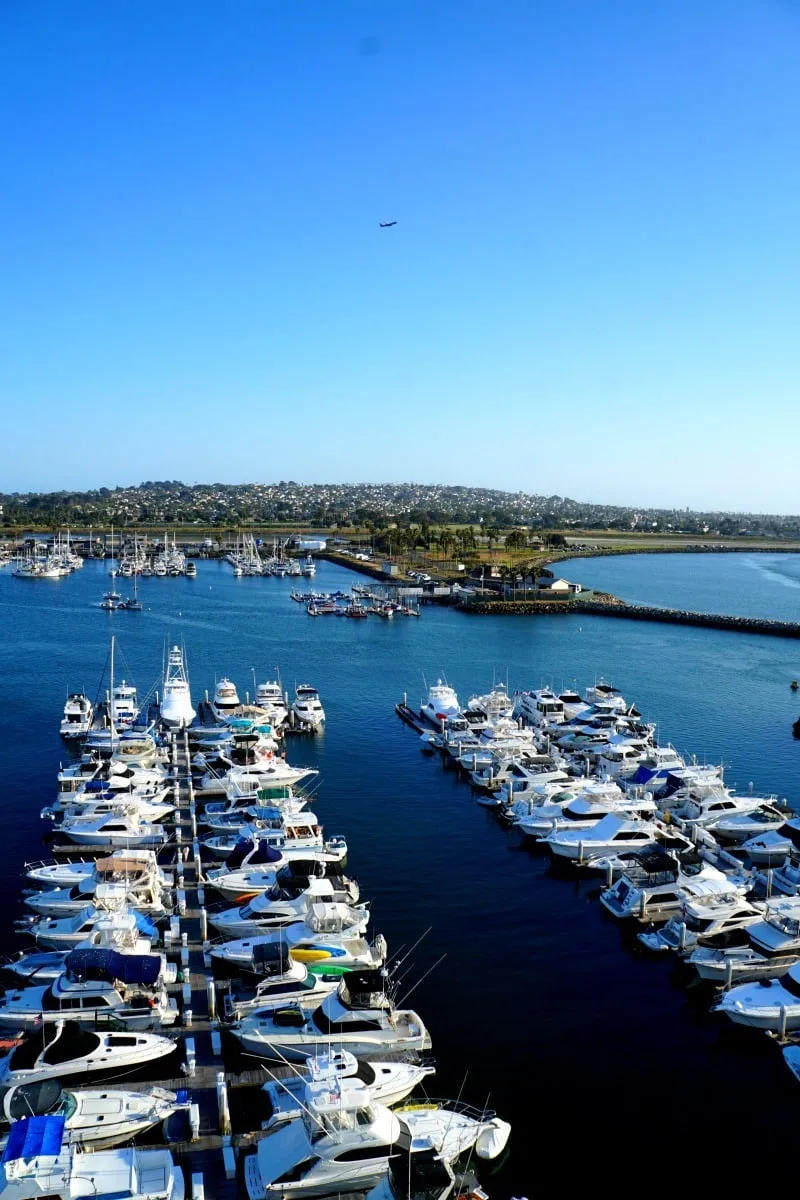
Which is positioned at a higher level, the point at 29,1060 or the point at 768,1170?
the point at 29,1060

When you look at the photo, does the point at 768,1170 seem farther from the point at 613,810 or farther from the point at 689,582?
the point at 689,582

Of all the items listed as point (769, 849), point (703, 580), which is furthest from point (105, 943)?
point (703, 580)

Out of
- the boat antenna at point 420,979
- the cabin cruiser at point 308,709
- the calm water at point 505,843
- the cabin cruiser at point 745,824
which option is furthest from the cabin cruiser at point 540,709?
the boat antenna at point 420,979

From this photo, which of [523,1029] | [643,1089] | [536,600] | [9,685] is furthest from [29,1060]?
[536,600]

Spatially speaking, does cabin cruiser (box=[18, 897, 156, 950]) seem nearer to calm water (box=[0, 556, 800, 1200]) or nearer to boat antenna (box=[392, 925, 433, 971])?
calm water (box=[0, 556, 800, 1200])

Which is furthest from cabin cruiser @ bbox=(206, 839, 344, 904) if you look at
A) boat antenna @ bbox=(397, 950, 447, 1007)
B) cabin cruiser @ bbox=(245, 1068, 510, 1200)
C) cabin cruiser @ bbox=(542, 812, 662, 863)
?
cabin cruiser @ bbox=(245, 1068, 510, 1200)

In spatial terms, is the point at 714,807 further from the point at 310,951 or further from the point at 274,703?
the point at 274,703

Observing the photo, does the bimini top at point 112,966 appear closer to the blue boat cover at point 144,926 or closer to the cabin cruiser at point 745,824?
the blue boat cover at point 144,926
